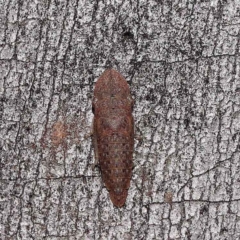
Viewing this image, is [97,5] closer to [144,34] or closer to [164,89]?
[144,34]

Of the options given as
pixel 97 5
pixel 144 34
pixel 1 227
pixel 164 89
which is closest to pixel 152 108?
pixel 164 89

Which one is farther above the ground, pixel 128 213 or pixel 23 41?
pixel 23 41

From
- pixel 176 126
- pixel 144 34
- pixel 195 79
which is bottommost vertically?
pixel 176 126
